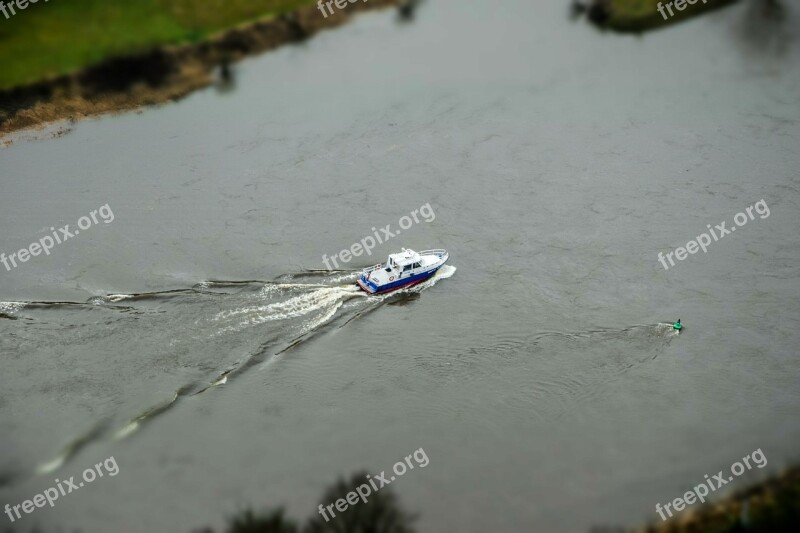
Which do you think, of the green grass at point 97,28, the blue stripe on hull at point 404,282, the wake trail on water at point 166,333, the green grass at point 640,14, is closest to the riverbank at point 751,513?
the blue stripe on hull at point 404,282

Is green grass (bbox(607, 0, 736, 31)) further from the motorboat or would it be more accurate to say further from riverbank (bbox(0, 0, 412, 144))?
the motorboat

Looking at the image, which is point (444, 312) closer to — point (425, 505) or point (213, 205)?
point (425, 505)

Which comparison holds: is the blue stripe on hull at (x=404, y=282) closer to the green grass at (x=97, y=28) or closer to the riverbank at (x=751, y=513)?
the riverbank at (x=751, y=513)

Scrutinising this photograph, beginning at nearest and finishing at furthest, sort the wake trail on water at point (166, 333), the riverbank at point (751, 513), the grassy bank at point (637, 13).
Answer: the riverbank at point (751, 513)
the wake trail on water at point (166, 333)
the grassy bank at point (637, 13)

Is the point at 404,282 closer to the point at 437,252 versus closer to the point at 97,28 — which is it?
the point at 437,252

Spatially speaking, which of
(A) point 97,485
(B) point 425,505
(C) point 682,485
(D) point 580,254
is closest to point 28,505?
(A) point 97,485

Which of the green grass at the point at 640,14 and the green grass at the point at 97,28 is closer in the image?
the green grass at the point at 97,28

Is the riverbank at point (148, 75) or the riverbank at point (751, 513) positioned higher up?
the riverbank at point (148, 75)

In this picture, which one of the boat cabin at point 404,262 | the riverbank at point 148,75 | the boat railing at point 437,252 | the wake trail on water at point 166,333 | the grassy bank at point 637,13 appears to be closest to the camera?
the wake trail on water at point 166,333

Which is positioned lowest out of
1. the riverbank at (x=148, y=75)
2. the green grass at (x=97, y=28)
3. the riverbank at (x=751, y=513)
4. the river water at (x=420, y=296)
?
the riverbank at (x=751, y=513)
